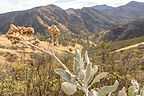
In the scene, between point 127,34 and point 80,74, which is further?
point 127,34

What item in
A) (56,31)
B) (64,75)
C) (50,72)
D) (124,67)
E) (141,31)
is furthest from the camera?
(141,31)

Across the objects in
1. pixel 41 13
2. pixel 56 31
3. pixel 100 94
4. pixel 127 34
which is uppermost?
pixel 56 31

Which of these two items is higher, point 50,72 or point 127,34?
point 50,72

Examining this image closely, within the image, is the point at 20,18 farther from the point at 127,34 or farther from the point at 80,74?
the point at 80,74

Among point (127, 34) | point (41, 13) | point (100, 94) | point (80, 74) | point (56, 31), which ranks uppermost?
point (56, 31)

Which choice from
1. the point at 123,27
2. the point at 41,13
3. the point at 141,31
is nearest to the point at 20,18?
the point at 41,13

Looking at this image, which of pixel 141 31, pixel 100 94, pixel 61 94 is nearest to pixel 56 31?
pixel 100 94

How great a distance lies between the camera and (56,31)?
1.87 m

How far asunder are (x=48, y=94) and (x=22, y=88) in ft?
3.05

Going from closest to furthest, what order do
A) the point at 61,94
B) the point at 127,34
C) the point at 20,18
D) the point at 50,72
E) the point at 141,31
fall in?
the point at 61,94 < the point at 50,72 < the point at 141,31 < the point at 127,34 < the point at 20,18

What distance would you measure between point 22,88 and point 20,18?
211 m

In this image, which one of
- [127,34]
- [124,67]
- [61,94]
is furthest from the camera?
[127,34]

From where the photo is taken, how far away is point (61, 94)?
13.3 ft

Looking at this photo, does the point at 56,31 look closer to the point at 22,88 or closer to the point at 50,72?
the point at 22,88
